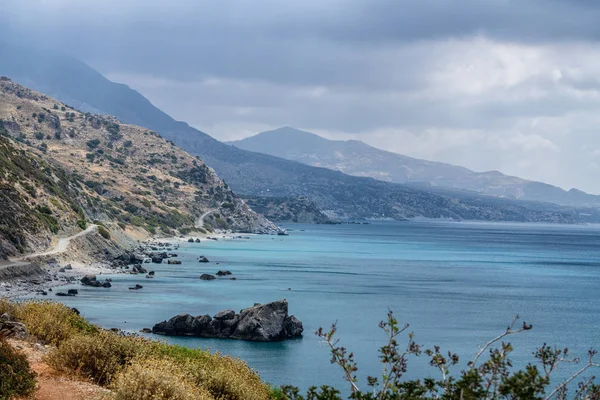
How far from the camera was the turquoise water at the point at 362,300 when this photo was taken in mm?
52844

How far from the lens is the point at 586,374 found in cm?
4806

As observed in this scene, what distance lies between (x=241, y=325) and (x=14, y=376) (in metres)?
41.1

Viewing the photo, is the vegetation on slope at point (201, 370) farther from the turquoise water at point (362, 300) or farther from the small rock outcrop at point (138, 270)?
the small rock outcrop at point (138, 270)

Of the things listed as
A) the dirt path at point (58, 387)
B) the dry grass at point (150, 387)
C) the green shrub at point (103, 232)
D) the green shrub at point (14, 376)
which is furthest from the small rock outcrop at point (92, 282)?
the dry grass at point (150, 387)

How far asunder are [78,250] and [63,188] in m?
31.0

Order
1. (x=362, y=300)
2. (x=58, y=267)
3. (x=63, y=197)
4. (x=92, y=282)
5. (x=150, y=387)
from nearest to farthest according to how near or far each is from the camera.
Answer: (x=150, y=387), (x=92, y=282), (x=58, y=267), (x=362, y=300), (x=63, y=197)

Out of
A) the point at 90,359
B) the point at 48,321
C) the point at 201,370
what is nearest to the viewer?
the point at 90,359

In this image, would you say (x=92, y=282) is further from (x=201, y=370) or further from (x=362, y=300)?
(x=201, y=370)

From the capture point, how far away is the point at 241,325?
56.0 metres

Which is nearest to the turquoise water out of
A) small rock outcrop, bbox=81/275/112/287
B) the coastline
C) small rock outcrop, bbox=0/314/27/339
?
small rock outcrop, bbox=81/275/112/287

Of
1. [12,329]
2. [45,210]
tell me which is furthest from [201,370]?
[45,210]

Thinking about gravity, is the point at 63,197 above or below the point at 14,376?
above

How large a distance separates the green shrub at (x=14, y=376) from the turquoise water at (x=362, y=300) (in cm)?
1169

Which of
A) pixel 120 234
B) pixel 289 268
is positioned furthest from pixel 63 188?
pixel 289 268
